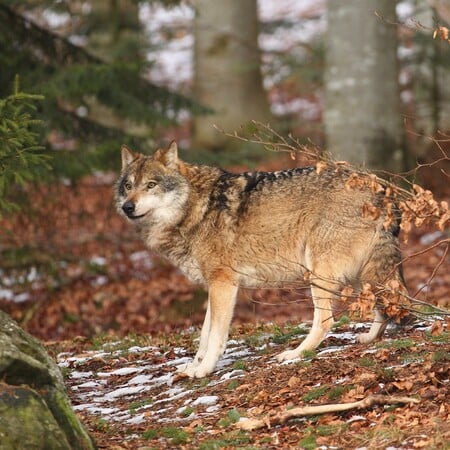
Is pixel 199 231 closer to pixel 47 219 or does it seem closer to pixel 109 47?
pixel 47 219

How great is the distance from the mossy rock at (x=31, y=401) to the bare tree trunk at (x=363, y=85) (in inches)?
424

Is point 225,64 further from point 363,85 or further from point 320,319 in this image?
point 320,319

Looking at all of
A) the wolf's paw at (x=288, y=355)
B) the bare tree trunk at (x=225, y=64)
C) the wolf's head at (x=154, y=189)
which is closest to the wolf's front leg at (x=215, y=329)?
the wolf's paw at (x=288, y=355)

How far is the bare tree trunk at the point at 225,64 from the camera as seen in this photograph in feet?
71.1

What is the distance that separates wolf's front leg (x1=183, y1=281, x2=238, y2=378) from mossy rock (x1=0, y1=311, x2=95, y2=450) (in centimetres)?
220

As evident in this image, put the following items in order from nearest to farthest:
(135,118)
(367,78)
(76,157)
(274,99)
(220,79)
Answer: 1. (76,157)
2. (135,118)
3. (367,78)
4. (220,79)
5. (274,99)

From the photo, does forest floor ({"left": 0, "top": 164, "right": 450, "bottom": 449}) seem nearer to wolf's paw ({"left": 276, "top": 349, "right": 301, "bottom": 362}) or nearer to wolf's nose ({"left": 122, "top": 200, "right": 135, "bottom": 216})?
wolf's paw ({"left": 276, "top": 349, "right": 301, "bottom": 362})

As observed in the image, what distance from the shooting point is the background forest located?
22.6 feet

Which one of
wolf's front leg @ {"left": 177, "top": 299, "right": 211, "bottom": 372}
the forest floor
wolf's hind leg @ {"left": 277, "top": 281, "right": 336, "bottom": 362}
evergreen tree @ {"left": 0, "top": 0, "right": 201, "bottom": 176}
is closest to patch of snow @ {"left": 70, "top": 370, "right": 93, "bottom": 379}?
the forest floor

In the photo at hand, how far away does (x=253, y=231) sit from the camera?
8633 millimetres

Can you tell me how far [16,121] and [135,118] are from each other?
5.94 m

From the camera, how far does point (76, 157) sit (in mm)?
13625

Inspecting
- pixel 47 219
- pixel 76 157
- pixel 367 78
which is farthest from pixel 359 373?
pixel 367 78

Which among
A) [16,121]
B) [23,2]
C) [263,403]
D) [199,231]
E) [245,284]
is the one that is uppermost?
[23,2]
